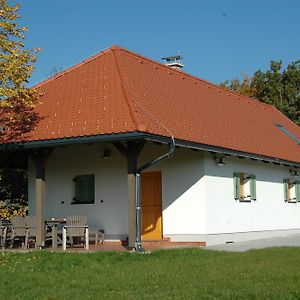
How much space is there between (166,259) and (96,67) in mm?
8383

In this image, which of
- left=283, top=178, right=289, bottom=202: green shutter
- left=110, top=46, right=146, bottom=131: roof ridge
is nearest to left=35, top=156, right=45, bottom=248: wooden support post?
left=110, top=46, right=146, bottom=131: roof ridge

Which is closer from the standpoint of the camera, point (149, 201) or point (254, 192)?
point (149, 201)

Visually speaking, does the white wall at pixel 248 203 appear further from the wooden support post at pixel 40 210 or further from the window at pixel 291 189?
the wooden support post at pixel 40 210

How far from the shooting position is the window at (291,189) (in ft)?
71.0

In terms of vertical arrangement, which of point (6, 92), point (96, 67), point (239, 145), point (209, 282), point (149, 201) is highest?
point (96, 67)

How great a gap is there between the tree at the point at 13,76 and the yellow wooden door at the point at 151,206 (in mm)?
3791

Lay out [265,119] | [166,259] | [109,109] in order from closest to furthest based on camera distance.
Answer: [166,259], [109,109], [265,119]

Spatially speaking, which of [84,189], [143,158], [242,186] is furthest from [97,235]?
[242,186]

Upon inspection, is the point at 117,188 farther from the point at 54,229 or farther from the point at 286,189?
the point at 286,189

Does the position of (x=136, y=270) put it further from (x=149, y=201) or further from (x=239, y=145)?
(x=239, y=145)

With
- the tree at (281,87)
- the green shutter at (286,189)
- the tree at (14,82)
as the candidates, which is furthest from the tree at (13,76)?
the tree at (281,87)

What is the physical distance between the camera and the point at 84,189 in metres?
17.7

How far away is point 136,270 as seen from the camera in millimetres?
10312

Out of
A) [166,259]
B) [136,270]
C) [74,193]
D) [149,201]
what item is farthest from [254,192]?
[136,270]
